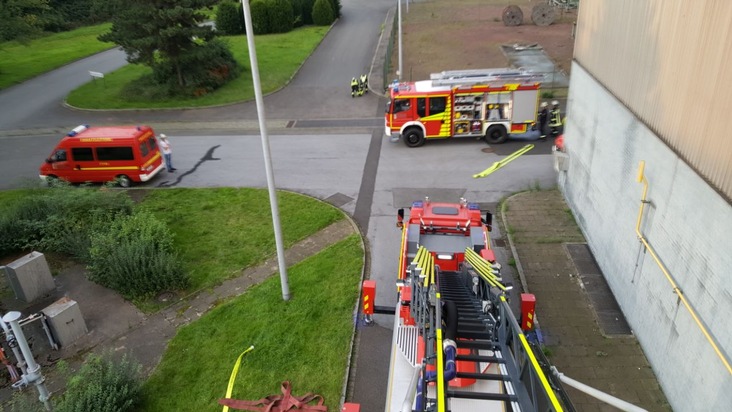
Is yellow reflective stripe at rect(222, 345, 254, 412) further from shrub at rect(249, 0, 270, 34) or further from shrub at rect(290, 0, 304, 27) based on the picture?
shrub at rect(290, 0, 304, 27)

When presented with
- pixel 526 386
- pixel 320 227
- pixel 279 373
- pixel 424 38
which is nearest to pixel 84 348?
pixel 279 373

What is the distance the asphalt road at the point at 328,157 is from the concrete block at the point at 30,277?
633cm

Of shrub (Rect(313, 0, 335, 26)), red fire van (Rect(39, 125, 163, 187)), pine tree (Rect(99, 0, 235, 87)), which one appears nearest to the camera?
red fire van (Rect(39, 125, 163, 187))

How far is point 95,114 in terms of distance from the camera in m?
25.5

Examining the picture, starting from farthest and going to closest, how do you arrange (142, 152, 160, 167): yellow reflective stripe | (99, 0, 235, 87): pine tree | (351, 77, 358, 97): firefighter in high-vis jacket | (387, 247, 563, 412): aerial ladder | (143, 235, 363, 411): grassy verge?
(351, 77, 358, 97): firefighter in high-vis jacket
(99, 0, 235, 87): pine tree
(142, 152, 160, 167): yellow reflective stripe
(143, 235, 363, 411): grassy verge
(387, 247, 563, 412): aerial ladder

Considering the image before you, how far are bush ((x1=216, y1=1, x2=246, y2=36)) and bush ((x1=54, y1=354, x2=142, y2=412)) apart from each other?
3580cm

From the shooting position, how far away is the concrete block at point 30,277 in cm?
1129

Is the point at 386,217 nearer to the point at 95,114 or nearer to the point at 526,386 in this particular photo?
the point at 526,386

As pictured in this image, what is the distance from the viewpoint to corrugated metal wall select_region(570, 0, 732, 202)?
6.92 metres

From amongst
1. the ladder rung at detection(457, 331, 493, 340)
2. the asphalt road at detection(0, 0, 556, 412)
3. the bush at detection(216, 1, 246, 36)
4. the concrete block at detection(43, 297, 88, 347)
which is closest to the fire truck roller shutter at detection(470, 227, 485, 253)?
the asphalt road at detection(0, 0, 556, 412)

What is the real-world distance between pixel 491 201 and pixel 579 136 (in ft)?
9.88

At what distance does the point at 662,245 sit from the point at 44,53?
4375cm

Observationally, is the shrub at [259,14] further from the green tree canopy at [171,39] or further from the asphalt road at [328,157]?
the green tree canopy at [171,39]

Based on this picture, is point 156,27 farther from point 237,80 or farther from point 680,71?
point 680,71
